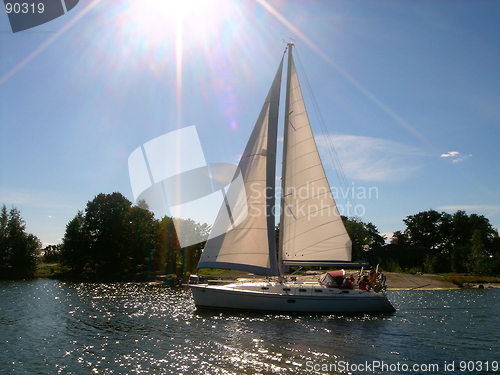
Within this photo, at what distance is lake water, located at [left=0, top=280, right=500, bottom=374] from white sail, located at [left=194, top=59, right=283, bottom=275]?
3.69 metres

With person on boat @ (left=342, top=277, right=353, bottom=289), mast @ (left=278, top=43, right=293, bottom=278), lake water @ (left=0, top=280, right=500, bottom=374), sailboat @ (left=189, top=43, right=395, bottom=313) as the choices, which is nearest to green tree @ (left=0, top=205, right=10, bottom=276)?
lake water @ (left=0, top=280, right=500, bottom=374)

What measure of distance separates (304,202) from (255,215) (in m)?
3.65

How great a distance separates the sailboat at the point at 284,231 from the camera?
22578mm

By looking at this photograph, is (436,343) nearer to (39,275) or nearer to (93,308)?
(93,308)

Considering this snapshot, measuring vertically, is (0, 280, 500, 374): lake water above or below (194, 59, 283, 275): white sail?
below

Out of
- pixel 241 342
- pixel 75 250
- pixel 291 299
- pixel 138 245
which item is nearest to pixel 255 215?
pixel 291 299

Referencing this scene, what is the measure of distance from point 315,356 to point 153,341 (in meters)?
8.11

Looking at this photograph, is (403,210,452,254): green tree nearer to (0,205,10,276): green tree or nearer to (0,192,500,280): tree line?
→ (0,192,500,280): tree line

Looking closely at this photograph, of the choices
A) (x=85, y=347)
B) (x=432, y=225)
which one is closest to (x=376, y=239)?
(x=432, y=225)

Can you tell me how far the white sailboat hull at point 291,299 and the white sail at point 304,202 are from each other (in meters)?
2.05

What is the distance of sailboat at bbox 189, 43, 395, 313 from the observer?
22.6 m

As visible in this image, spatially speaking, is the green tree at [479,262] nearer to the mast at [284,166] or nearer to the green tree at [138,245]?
the mast at [284,166]

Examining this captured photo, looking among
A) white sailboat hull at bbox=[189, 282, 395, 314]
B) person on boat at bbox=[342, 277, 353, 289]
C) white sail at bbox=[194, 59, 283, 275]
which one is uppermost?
white sail at bbox=[194, 59, 283, 275]

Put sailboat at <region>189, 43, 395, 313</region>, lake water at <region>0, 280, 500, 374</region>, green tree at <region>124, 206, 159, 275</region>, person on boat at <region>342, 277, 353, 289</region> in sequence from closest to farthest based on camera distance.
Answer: lake water at <region>0, 280, 500, 374</region> → sailboat at <region>189, 43, 395, 313</region> → person on boat at <region>342, 277, 353, 289</region> → green tree at <region>124, 206, 159, 275</region>
